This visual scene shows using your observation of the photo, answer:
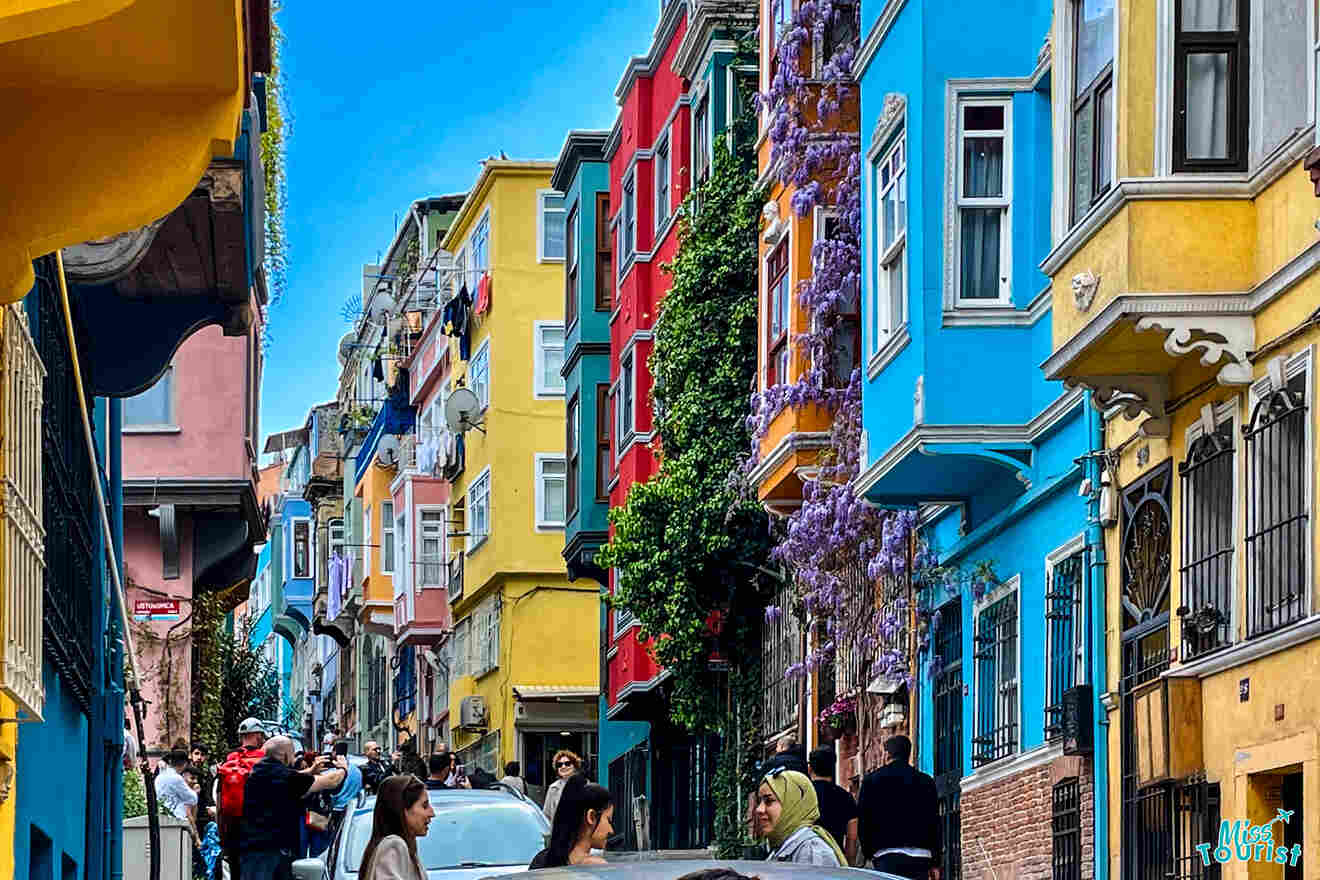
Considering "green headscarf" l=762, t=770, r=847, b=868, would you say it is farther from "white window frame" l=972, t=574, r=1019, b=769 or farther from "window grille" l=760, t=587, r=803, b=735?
"window grille" l=760, t=587, r=803, b=735

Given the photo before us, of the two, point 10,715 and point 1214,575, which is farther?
point 1214,575

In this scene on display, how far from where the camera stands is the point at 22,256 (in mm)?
8609

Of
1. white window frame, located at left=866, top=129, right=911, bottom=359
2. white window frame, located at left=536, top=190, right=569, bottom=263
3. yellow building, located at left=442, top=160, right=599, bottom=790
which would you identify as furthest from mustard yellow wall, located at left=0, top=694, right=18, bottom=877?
white window frame, located at left=536, top=190, right=569, bottom=263

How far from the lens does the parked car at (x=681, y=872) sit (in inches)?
326

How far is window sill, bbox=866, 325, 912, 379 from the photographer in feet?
76.0

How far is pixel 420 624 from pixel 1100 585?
148ft

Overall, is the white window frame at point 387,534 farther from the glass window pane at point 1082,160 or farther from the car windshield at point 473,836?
the car windshield at point 473,836

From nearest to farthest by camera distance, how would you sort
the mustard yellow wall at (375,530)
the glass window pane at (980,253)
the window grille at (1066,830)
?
the window grille at (1066,830) < the glass window pane at (980,253) < the mustard yellow wall at (375,530)

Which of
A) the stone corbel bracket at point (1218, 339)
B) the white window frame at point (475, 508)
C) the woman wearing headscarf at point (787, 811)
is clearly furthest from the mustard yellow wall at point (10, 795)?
the white window frame at point (475, 508)

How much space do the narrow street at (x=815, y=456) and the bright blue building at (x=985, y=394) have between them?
0.05 metres

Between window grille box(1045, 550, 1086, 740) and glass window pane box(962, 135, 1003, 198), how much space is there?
3.73 metres

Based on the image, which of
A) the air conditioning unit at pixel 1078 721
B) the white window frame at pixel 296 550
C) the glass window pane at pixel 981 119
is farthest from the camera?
the white window frame at pixel 296 550

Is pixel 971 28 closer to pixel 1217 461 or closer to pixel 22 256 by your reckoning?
pixel 1217 461

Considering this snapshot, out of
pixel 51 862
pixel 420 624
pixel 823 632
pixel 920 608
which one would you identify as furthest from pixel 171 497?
pixel 420 624
